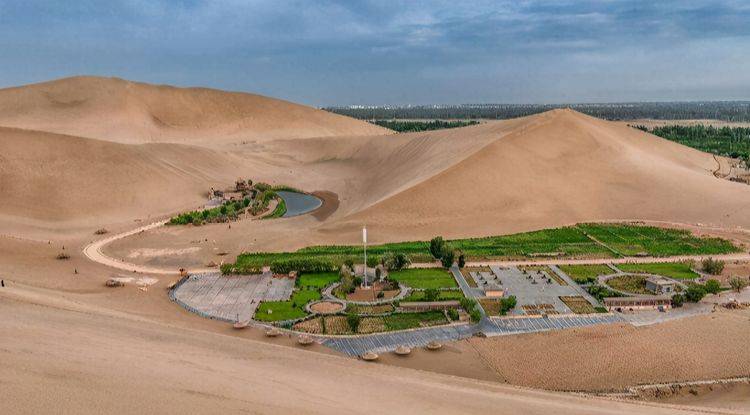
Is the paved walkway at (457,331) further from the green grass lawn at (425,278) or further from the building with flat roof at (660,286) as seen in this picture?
the green grass lawn at (425,278)

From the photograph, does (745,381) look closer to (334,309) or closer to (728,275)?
(728,275)

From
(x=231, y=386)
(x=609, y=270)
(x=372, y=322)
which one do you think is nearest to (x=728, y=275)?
(x=609, y=270)

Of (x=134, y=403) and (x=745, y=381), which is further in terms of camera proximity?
(x=745, y=381)

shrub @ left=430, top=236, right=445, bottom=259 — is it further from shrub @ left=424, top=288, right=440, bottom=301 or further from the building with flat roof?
the building with flat roof

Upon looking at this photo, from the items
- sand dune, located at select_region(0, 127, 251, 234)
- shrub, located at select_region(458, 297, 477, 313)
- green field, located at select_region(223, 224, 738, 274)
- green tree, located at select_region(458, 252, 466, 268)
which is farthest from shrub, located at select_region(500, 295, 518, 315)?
sand dune, located at select_region(0, 127, 251, 234)

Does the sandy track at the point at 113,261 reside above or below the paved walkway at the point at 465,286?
above

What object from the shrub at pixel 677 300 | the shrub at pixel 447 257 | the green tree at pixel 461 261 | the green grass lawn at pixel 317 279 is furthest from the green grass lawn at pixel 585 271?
the green grass lawn at pixel 317 279

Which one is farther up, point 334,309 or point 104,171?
point 104,171
